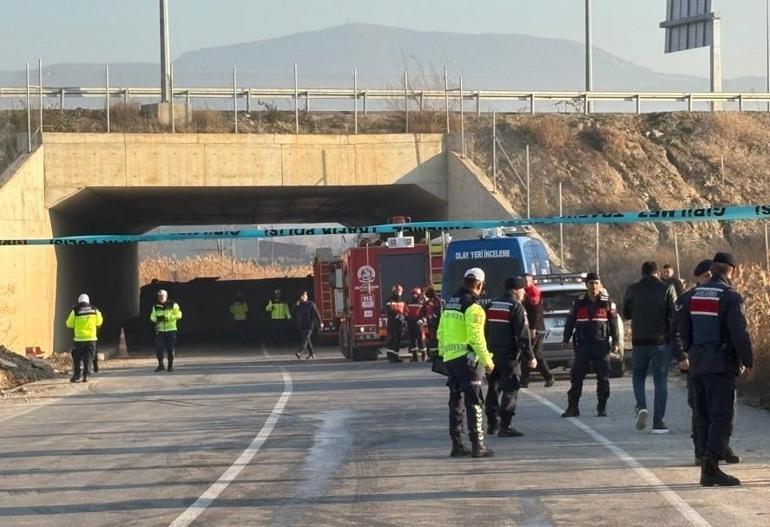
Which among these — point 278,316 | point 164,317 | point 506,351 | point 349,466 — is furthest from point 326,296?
point 349,466

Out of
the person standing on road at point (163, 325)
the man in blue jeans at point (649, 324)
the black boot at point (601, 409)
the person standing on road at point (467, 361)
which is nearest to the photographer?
the person standing on road at point (467, 361)

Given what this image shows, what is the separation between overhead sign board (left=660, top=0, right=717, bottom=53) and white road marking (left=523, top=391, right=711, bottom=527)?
37.6 meters

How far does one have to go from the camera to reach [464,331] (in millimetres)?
14180

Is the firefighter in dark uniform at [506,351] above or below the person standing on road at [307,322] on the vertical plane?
above

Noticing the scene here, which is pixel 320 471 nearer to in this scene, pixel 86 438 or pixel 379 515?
pixel 379 515

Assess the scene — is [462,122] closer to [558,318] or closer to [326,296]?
[326,296]

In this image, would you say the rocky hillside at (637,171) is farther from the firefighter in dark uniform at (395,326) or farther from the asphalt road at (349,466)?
the asphalt road at (349,466)

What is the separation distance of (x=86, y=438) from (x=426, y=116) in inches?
1165

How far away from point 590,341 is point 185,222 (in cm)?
4420

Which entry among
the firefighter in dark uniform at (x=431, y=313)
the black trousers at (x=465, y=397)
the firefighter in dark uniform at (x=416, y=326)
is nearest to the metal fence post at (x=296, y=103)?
the firefighter in dark uniform at (x=416, y=326)

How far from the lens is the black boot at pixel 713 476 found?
11492 millimetres

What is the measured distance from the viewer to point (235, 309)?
53625mm

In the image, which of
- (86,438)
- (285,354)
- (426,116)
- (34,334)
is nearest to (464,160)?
(426,116)

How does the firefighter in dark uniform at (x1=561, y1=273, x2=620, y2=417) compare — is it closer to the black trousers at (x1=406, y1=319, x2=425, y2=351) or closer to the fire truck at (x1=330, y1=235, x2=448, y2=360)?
the black trousers at (x1=406, y1=319, x2=425, y2=351)
